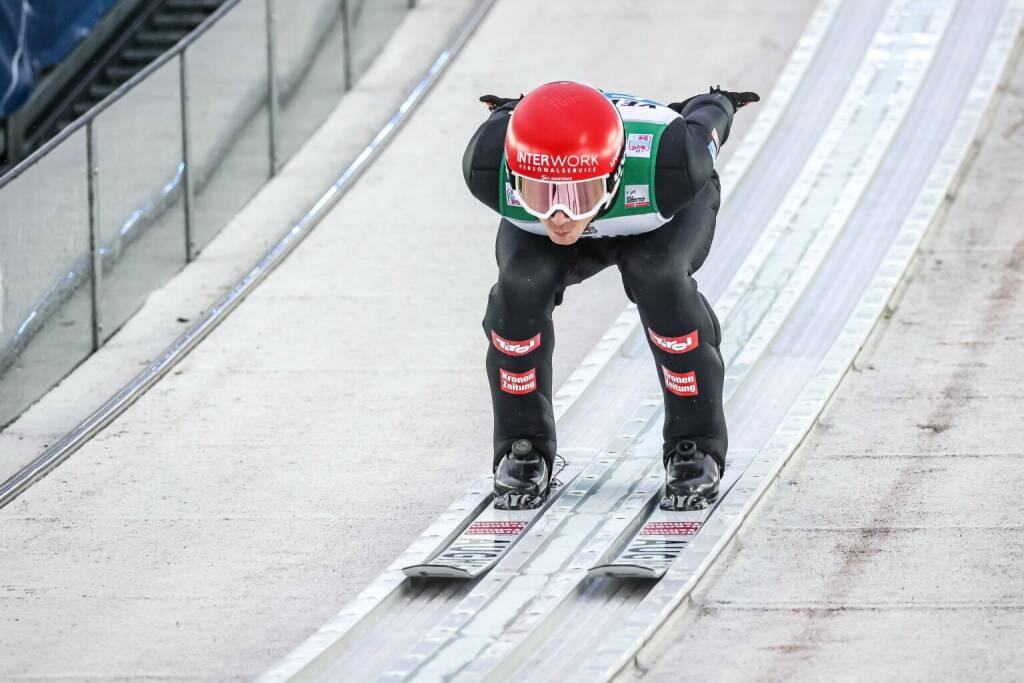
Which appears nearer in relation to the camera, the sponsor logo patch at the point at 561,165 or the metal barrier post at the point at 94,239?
the sponsor logo patch at the point at 561,165

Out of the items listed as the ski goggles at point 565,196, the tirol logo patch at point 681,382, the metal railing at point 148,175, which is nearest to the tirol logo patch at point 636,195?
the ski goggles at point 565,196

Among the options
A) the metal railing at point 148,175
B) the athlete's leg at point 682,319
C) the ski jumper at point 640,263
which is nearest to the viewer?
the ski jumper at point 640,263

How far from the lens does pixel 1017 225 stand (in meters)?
7.40

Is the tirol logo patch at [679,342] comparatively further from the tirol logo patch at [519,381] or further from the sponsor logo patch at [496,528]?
the sponsor logo patch at [496,528]

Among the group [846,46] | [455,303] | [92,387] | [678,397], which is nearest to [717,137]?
[678,397]

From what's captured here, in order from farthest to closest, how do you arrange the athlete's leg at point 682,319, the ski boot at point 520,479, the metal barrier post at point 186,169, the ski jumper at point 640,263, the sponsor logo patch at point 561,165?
the metal barrier post at point 186,169
the ski boot at point 520,479
the athlete's leg at point 682,319
the ski jumper at point 640,263
the sponsor logo patch at point 561,165

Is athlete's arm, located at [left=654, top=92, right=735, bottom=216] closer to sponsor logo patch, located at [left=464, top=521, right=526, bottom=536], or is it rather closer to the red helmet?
the red helmet

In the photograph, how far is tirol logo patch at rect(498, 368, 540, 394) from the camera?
4934mm

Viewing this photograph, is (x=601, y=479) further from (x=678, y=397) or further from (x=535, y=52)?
(x=535, y=52)

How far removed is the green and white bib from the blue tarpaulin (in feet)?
17.3

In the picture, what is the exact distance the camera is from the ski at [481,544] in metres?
4.62

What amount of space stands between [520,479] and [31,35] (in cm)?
558

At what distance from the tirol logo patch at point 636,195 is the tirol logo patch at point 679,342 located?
43 cm

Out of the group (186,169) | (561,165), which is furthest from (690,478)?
(186,169)
